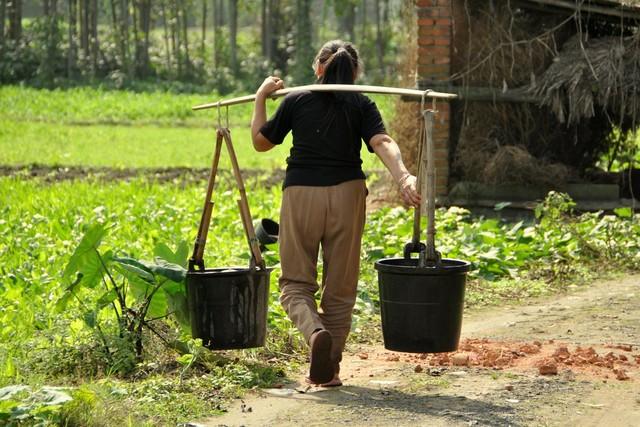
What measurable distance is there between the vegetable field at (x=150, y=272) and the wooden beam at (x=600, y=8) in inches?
85.5

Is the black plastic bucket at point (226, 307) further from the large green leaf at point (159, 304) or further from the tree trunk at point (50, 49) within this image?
the tree trunk at point (50, 49)

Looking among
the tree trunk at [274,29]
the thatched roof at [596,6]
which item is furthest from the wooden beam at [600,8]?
the tree trunk at [274,29]

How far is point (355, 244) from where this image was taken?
642 centimetres

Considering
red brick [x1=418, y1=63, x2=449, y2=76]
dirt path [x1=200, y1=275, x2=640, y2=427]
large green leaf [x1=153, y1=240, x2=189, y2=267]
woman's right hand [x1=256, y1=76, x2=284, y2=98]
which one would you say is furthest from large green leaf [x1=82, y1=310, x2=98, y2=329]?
red brick [x1=418, y1=63, x2=449, y2=76]

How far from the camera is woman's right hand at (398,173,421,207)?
5898 millimetres

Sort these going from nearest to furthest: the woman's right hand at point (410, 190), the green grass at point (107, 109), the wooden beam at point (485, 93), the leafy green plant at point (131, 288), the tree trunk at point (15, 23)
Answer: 1. the woman's right hand at point (410, 190)
2. the leafy green plant at point (131, 288)
3. the wooden beam at point (485, 93)
4. the green grass at point (107, 109)
5. the tree trunk at point (15, 23)

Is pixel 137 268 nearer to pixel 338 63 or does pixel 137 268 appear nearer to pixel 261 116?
pixel 261 116

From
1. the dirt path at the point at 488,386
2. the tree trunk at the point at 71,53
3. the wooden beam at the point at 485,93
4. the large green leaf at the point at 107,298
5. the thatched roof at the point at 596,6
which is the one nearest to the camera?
the dirt path at the point at 488,386

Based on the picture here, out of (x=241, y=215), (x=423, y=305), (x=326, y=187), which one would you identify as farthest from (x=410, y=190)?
(x=241, y=215)

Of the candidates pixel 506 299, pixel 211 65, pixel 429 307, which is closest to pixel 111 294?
pixel 429 307

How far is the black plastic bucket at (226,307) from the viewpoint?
21.4ft

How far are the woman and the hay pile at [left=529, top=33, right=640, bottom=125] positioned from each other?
6.51 metres

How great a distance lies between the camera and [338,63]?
6.40 meters

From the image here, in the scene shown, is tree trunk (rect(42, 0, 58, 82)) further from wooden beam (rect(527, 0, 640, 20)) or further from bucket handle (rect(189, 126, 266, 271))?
bucket handle (rect(189, 126, 266, 271))
